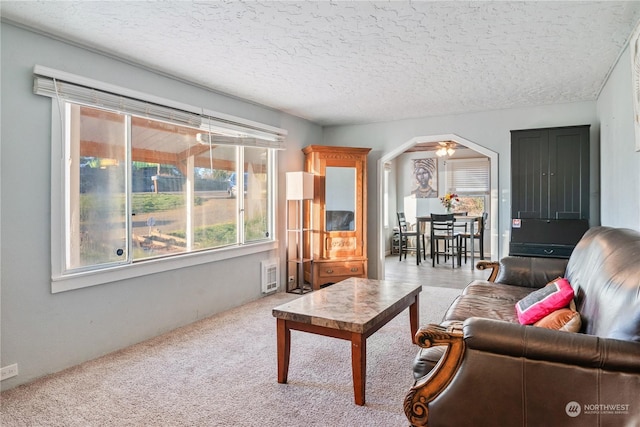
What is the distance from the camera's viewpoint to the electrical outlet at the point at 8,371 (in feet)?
7.68

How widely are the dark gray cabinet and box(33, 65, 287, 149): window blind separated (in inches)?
114

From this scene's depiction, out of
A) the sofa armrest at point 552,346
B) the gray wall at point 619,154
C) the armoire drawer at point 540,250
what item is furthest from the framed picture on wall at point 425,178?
the sofa armrest at point 552,346

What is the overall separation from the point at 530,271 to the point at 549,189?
1691 millimetres

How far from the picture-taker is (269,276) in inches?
185

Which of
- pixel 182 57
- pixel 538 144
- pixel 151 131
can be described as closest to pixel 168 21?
pixel 182 57

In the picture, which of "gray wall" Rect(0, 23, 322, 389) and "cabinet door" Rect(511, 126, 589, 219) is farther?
"cabinet door" Rect(511, 126, 589, 219)

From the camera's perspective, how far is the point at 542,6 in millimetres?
2254

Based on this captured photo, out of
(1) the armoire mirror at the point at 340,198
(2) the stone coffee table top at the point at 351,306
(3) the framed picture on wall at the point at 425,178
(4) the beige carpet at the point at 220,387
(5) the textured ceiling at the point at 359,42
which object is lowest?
(4) the beige carpet at the point at 220,387

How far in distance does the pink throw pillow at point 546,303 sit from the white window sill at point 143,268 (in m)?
2.81

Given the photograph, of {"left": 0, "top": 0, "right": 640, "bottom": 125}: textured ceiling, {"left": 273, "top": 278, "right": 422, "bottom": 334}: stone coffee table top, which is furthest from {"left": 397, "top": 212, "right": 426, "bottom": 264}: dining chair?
{"left": 273, "top": 278, "right": 422, "bottom": 334}: stone coffee table top

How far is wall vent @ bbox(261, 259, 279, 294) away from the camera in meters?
4.60

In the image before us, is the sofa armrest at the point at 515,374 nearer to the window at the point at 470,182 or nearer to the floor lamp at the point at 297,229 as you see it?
the floor lamp at the point at 297,229

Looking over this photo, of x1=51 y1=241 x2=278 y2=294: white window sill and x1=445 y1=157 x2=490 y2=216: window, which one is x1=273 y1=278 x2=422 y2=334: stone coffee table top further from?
x1=445 y1=157 x2=490 y2=216: window

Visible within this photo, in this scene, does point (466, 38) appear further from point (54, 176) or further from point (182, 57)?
point (54, 176)
